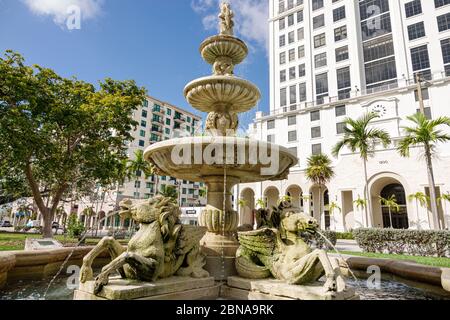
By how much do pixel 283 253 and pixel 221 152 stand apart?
1.78 meters

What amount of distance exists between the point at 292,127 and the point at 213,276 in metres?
40.1

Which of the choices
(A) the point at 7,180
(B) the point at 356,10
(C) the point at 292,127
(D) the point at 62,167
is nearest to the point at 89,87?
(D) the point at 62,167

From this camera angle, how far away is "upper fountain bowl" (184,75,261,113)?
5559 mm

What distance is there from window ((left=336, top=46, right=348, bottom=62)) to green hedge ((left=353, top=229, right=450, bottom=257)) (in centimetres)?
3399

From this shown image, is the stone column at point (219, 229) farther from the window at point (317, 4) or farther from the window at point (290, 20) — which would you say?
the window at point (290, 20)

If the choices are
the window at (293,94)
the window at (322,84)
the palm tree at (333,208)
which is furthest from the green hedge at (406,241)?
the window at (293,94)

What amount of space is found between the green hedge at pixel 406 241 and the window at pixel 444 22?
33.6m

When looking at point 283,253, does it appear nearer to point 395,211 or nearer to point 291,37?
point 395,211

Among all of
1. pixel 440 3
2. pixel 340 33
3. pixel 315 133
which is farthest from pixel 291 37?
pixel 440 3

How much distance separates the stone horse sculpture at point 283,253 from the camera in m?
3.59

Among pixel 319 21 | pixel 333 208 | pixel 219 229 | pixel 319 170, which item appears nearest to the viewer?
pixel 219 229

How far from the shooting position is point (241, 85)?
562 cm

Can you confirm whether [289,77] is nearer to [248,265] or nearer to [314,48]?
[314,48]

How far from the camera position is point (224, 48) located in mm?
6453
